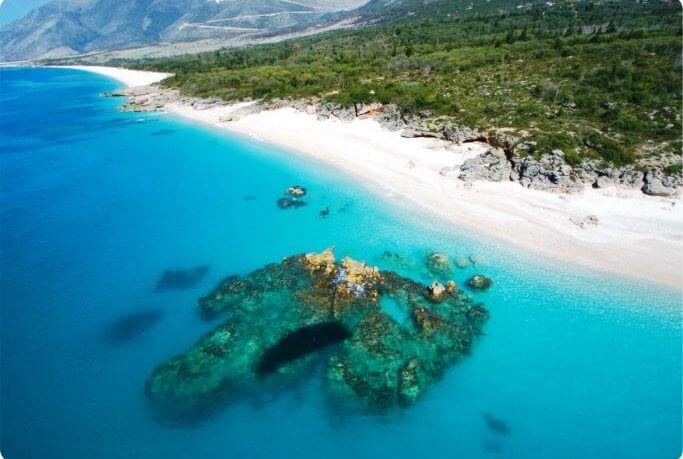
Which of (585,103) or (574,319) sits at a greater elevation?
(585,103)

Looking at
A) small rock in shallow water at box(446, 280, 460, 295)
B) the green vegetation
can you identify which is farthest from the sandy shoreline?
small rock in shallow water at box(446, 280, 460, 295)

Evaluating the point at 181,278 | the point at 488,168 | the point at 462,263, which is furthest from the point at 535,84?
the point at 181,278

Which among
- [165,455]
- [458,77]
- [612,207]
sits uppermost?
[458,77]

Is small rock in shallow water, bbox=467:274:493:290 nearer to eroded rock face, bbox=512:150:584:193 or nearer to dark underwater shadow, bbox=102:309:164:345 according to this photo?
eroded rock face, bbox=512:150:584:193

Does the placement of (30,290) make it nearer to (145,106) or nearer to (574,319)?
(574,319)

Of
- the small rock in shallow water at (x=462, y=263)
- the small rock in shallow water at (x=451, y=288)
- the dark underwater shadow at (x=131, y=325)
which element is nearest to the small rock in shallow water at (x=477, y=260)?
the small rock in shallow water at (x=462, y=263)

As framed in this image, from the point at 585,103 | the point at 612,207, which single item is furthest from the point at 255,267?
the point at 585,103

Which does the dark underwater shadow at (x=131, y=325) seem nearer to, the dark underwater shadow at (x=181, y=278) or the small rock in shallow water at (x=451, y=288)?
the dark underwater shadow at (x=181, y=278)
